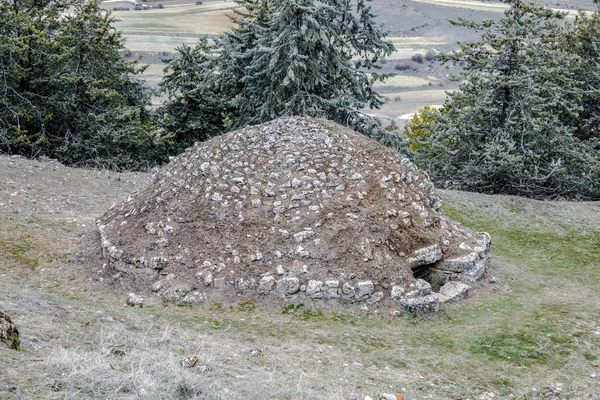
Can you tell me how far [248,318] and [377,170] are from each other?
3.77 m

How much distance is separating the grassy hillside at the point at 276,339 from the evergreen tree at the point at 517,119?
6329 millimetres

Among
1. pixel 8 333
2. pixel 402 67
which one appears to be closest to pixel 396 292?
pixel 8 333

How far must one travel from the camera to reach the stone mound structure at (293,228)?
29.4ft

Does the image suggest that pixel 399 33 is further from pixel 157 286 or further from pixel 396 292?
pixel 157 286

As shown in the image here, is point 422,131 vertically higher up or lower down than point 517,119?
lower down

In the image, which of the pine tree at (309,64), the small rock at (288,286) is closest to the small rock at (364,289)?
the small rock at (288,286)

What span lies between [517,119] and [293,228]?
11128 mm

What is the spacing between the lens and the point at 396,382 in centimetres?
669

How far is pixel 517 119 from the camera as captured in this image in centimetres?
1800

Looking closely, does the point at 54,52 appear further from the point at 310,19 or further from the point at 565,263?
the point at 565,263

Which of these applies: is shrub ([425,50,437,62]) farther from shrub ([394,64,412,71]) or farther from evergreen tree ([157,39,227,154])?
evergreen tree ([157,39,227,154])

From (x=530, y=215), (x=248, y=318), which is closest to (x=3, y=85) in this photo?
(x=248, y=318)

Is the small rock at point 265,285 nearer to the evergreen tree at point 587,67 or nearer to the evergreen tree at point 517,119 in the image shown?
the evergreen tree at point 517,119

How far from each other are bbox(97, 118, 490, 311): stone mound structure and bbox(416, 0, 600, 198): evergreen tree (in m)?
7.55
